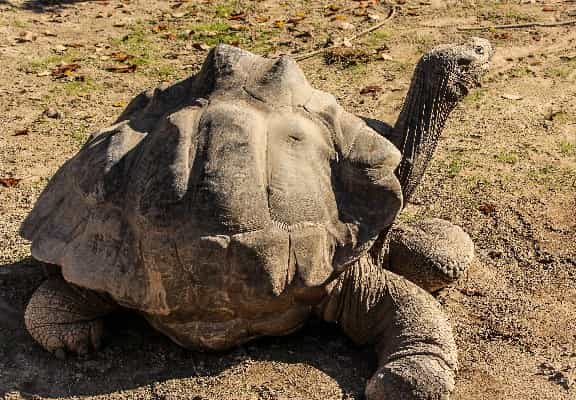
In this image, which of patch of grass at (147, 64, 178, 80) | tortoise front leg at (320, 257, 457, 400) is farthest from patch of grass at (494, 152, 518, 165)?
patch of grass at (147, 64, 178, 80)

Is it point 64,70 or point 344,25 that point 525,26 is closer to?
point 344,25

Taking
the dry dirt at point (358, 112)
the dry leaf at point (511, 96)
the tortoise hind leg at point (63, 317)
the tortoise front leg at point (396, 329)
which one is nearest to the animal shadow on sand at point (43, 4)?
the dry dirt at point (358, 112)

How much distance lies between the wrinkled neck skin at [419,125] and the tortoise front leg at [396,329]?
0.60 meters

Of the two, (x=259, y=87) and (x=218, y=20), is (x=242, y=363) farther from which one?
(x=218, y=20)

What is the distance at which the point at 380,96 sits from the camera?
23.3 ft

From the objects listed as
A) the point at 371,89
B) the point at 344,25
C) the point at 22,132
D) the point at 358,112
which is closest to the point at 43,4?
the point at 22,132

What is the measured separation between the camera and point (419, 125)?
4.09 meters

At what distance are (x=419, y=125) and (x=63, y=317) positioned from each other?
228 cm

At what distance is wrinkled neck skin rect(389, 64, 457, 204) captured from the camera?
4078 mm

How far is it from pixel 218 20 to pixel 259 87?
568 centimetres

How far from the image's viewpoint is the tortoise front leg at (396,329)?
3.55 metres

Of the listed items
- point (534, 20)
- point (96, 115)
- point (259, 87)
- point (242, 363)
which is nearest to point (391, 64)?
point (534, 20)

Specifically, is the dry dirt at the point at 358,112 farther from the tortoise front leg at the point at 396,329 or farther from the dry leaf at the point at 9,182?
the tortoise front leg at the point at 396,329

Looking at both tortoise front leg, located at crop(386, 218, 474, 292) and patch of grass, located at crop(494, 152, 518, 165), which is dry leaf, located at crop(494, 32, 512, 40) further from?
tortoise front leg, located at crop(386, 218, 474, 292)
